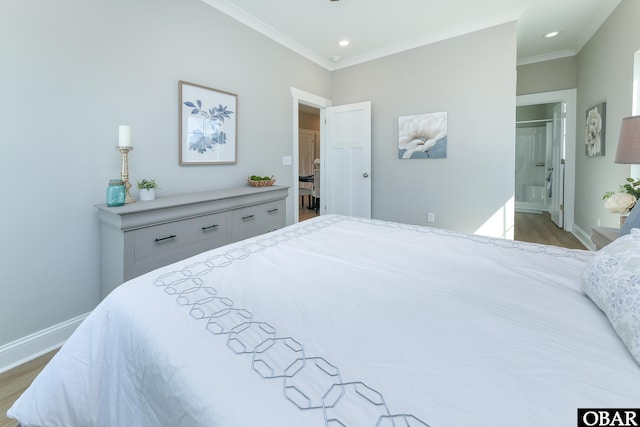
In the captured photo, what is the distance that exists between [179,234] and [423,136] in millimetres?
3139

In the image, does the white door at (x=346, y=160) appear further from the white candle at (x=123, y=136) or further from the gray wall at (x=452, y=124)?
the white candle at (x=123, y=136)

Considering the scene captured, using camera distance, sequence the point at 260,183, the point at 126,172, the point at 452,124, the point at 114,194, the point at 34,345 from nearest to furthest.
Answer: the point at 34,345, the point at 114,194, the point at 126,172, the point at 260,183, the point at 452,124

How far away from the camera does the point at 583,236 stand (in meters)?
4.09

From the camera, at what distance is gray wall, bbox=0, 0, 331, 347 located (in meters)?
1.72

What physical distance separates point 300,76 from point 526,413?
163 inches

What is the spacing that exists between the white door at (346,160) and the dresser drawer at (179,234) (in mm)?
2277

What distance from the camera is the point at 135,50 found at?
222cm

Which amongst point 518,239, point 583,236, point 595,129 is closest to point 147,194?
point 518,239

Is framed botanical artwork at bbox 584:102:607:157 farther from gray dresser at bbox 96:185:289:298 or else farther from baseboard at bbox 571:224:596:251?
gray dresser at bbox 96:185:289:298

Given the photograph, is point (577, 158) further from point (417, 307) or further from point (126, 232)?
point (126, 232)

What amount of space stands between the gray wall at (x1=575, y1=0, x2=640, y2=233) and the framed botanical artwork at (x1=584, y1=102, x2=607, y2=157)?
8 cm

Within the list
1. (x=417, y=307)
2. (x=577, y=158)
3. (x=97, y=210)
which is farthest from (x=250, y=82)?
(x=577, y=158)

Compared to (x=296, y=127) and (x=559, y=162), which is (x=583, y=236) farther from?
(x=296, y=127)

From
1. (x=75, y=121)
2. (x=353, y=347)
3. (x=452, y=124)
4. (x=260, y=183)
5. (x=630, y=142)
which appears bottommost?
(x=353, y=347)
